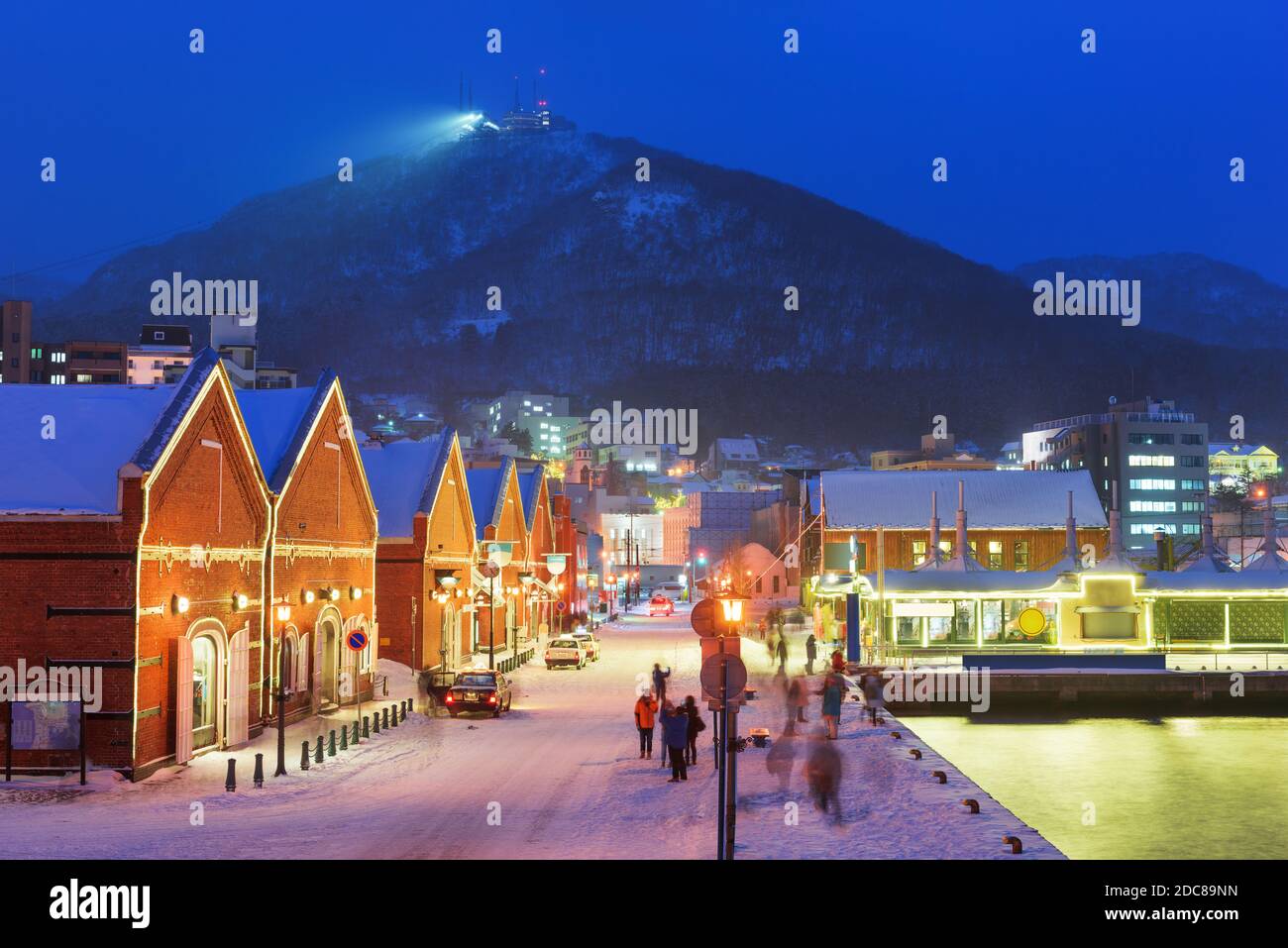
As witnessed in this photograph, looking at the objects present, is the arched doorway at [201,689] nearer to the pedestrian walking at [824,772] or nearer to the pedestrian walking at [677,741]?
the pedestrian walking at [677,741]

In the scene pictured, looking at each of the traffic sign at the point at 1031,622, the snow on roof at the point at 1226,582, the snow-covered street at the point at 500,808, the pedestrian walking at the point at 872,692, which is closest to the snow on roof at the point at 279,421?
the snow-covered street at the point at 500,808

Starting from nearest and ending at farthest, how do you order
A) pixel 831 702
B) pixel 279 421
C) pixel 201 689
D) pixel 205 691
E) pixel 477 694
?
pixel 201 689
pixel 205 691
pixel 831 702
pixel 279 421
pixel 477 694

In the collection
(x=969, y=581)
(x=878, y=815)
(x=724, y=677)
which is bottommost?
(x=878, y=815)

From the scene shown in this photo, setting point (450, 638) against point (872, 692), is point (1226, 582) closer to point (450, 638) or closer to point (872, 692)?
point (872, 692)

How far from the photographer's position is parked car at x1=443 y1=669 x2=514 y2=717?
42.4 m

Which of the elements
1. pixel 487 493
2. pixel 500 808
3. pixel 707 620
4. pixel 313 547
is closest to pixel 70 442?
pixel 313 547

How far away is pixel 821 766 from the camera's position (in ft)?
80.0

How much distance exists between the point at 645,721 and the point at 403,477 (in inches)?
1154

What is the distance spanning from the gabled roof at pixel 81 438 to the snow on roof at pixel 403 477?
75.3 feet

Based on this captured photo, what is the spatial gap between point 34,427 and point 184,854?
1541 cm

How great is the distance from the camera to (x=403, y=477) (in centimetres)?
5931

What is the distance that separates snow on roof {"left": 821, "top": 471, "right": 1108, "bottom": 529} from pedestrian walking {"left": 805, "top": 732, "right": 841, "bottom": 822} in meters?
72.7
